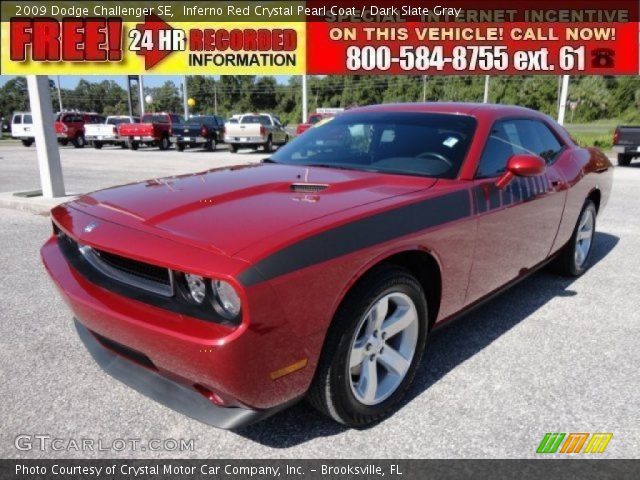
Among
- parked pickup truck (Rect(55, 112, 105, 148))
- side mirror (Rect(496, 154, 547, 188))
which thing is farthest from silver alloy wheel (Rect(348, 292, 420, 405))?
parked pickup truck (Rect(55, 112, 105, 148))

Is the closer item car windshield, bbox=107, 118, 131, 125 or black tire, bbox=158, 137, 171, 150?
black tire, bbox=158, 137, 171, 150

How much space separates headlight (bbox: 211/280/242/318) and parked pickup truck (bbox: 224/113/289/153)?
20822mm

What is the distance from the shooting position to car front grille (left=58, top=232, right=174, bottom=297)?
2.10 meters

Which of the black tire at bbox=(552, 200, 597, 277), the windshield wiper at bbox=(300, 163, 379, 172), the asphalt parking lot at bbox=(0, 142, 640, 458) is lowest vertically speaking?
the asphalt parking lot at bbox=(0, 142, 640, 458)

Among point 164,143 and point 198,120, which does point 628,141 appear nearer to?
point 198,120

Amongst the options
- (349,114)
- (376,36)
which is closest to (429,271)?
(349,114)

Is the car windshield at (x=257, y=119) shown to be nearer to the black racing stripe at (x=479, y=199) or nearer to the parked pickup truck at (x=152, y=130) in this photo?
the parked pickup truck at (x=152, y=130)

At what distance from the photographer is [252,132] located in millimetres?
22125

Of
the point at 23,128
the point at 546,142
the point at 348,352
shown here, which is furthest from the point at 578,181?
the point at 23,128

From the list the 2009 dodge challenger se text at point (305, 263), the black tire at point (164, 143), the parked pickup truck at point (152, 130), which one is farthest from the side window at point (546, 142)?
the black tire at point (164, 143)

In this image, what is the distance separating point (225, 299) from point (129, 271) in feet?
1.86

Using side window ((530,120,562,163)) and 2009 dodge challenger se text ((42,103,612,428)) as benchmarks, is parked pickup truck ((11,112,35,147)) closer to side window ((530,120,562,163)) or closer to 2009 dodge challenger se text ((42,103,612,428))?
2009 dodge challenger se text ((42,103,612,428))

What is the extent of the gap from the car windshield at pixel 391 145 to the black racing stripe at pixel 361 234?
0.34m

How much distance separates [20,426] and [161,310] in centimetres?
107
